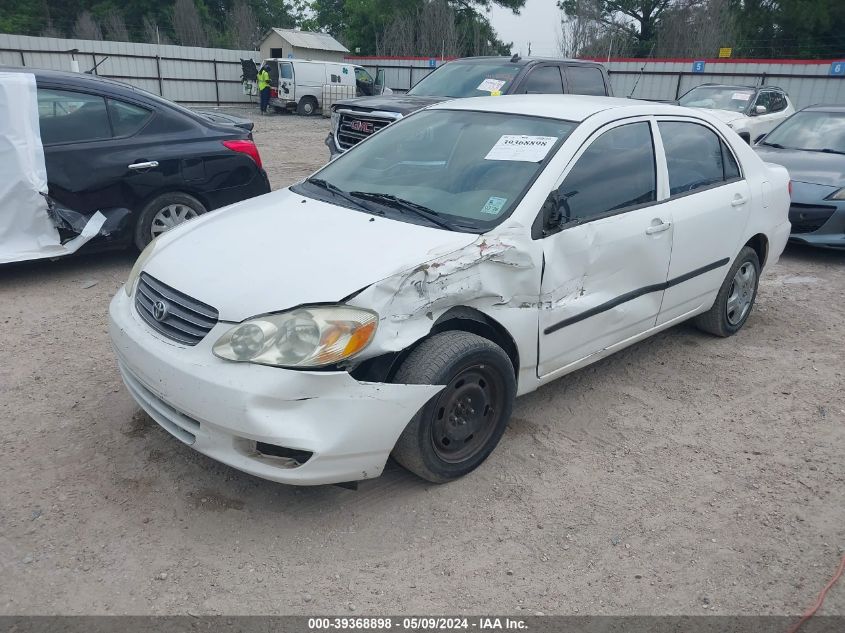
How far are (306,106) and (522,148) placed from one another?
22088mm

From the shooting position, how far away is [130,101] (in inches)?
227

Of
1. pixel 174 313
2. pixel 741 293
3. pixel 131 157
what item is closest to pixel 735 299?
pixel 741 293

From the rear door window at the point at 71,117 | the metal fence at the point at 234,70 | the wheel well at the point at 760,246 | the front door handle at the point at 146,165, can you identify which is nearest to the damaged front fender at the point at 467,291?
the wheel well at the point at 760,246

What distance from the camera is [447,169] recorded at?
3.71 meters

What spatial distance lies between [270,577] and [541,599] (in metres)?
1.03

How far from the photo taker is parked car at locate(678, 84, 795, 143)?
11883 millimetres

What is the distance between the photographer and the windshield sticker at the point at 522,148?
11.6ft

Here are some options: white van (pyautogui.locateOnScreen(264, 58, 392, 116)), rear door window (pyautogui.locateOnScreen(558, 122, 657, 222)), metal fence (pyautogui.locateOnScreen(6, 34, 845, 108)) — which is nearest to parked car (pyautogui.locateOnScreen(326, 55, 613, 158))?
rear door window (pyautogui.locateOnScreen(558, 122, 657, 222))

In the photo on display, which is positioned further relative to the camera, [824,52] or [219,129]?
[824,52]

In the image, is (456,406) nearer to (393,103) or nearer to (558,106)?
(558,106)

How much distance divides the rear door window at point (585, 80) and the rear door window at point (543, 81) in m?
0.21

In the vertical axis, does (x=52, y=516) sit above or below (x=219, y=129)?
below

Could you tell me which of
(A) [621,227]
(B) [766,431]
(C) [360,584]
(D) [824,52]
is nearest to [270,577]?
(C) [360,584]

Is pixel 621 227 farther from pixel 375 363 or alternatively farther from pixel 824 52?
pixel 824 52
